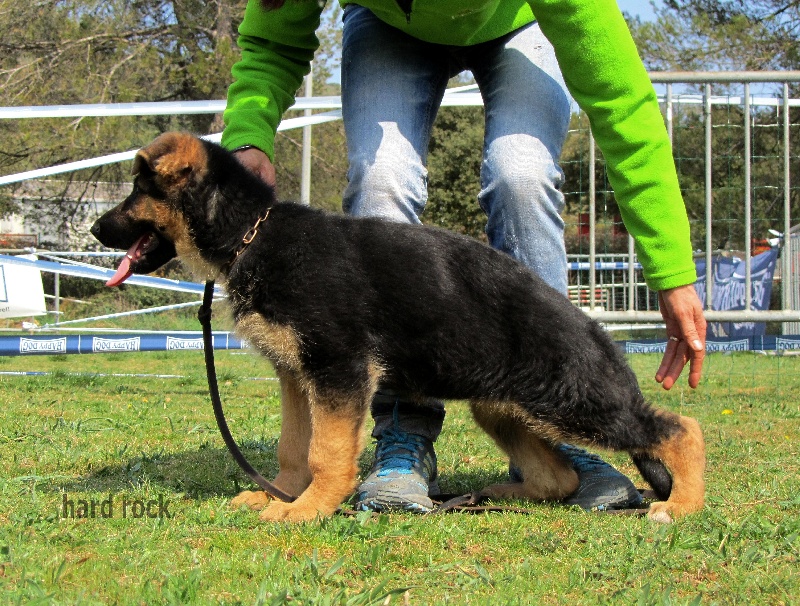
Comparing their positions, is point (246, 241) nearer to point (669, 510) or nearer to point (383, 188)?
point (383, 188)

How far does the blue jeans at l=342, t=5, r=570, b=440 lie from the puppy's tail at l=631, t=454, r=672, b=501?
82 cm

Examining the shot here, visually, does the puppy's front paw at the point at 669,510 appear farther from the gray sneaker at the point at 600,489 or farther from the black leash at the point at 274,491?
the gray sneaker at the point at 600,489

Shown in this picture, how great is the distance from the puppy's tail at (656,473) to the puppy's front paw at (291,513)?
1.29 metres

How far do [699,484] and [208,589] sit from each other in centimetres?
198

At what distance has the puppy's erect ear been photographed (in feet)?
11.0

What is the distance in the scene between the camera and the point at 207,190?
11.2ft

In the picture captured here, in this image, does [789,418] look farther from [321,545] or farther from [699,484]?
[321,545]

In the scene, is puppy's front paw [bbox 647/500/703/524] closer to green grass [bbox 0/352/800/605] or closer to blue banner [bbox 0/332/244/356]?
green grass [bbox 0/352/800/605]

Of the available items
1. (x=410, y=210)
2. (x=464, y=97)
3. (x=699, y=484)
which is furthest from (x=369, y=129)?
(x=464, y=97)

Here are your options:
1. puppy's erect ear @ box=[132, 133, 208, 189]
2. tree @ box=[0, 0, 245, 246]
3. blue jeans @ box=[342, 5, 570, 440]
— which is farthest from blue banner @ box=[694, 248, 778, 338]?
tree @ box=[0, 0, 245, 246]

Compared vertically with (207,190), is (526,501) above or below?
below

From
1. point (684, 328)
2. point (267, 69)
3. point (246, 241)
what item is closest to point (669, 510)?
point (684, 328)

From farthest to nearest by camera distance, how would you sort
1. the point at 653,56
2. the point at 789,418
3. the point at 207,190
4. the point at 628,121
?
the point at 653,56, the point at 789,418, the point at 207,190, the point at 628,121

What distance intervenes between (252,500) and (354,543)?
753 millimetres
